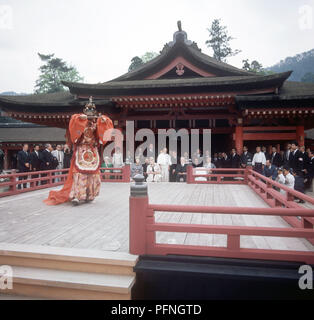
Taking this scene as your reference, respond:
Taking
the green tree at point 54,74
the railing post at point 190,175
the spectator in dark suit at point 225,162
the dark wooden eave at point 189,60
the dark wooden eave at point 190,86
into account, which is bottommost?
the railing post at point 190,175

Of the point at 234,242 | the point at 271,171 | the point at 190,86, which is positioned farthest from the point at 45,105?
the point at 234,242

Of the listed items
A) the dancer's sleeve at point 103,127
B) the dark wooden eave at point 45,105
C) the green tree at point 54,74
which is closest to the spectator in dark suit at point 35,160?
the dark wooden eave at point 45,105

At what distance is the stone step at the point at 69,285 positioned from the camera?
281 cm

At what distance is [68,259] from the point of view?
10.1 ft

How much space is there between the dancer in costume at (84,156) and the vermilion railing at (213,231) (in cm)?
307

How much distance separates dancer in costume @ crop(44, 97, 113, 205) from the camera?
574 centimetres

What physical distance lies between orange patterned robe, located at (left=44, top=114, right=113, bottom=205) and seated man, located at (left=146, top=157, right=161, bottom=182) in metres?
4.35

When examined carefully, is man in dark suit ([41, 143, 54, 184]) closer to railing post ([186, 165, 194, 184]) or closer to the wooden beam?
railing post ([186, 165, 194, 184])

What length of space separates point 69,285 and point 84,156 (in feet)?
11.5

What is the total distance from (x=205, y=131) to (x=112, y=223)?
29.9 feet

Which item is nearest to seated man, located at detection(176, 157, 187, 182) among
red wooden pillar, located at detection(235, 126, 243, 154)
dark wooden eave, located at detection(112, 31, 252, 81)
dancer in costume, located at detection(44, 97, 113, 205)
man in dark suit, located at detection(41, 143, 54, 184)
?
red wooden pillar, located at detection(235, 126, 243, 154)

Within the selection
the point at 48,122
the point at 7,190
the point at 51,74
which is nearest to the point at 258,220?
the point at 7,190

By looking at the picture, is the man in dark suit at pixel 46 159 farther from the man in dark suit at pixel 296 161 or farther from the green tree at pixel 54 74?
the green tree at pixel 54 74
